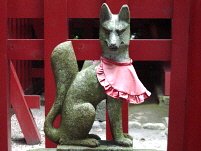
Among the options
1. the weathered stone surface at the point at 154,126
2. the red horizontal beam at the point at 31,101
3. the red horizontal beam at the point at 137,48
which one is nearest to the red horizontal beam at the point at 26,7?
the red horizontal beam at the point at 137,48

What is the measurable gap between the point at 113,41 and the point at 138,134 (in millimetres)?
2153

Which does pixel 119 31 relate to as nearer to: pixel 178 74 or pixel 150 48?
pixel 150 48

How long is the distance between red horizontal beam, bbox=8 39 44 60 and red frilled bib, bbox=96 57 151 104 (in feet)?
1.77

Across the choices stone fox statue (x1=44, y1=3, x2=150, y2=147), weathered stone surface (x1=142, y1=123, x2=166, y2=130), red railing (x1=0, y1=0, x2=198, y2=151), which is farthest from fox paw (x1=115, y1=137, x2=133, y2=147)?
weathered stone surface (x1=142, y1=123, x2=166, y2=130)

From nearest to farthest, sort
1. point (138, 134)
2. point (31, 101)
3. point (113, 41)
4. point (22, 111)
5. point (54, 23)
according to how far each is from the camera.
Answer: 1. point (113, 41)
2. point (54, 23)
3. point (22, 111)
4. point (31, 101)
5. point (138, 134)

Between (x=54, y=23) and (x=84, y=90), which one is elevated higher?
(x=54, y=23)

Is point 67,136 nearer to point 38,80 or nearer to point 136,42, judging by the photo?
point 136,42

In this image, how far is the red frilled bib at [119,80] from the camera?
1675 millimetres

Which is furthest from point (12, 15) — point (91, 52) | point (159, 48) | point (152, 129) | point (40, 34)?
point (40, 34)

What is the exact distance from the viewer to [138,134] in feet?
12.0

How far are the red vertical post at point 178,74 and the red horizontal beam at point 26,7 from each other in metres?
0.69

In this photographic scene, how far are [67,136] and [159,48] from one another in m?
0.71

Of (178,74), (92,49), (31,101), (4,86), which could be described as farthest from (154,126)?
(4,86)

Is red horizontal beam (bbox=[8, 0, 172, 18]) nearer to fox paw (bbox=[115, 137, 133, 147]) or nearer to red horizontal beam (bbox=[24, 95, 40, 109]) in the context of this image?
fox paw (bbox=[115, 137, 133, 147])
